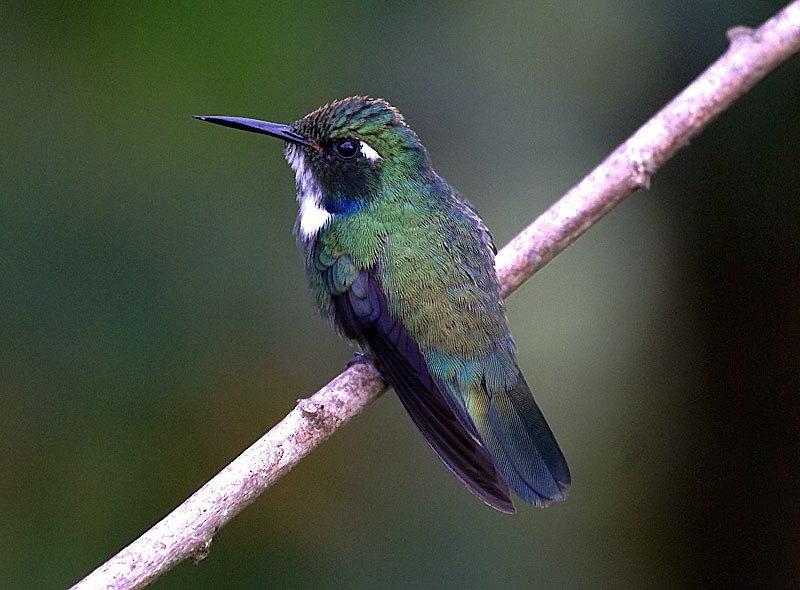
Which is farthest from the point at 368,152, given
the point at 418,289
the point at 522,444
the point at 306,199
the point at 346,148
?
the point at 522,444

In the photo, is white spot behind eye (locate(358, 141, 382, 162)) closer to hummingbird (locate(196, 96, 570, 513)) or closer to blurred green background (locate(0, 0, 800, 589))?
hummingbird (locate(196, 96, 570, 513))

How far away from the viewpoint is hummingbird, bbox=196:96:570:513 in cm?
288

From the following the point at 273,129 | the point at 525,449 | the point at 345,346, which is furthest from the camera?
the point at 345,346

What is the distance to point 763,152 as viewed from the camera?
4.26 metres

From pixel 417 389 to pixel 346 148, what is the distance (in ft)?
2.90

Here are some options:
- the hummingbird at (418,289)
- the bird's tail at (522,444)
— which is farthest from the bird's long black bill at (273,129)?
the bird's tail at (522,444)

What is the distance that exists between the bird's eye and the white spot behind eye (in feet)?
0.07

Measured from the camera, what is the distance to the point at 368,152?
11.0 ft

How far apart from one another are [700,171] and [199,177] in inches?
85.1

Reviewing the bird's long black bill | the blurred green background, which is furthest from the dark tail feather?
the bird's long black bill

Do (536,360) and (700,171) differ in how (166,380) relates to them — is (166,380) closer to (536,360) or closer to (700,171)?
(536,360)

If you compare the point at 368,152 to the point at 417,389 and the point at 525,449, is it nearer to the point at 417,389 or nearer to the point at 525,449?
the point at 417,389

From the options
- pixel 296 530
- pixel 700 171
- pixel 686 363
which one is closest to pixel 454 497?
pixel 296 530

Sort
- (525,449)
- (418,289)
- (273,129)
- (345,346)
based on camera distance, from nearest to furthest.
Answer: (525,449), (418,289), (273,129), (345,346)
